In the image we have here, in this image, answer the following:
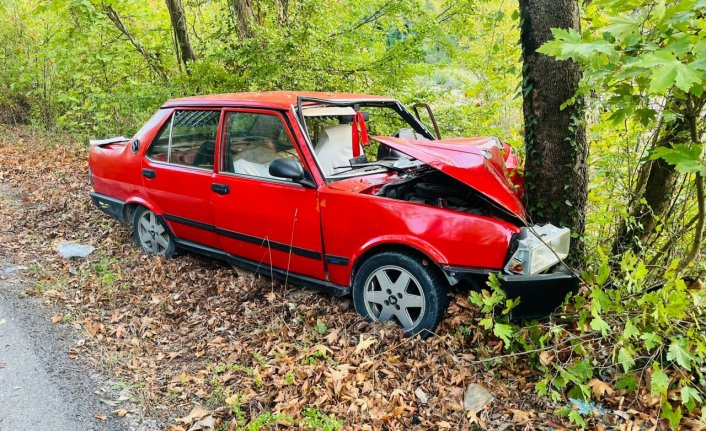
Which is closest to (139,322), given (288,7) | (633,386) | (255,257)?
(255,257)

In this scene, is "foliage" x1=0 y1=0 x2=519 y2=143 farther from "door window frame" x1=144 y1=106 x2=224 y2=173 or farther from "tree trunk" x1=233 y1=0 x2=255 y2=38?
"door window frame" x1=144 y1=106 x2=224 y2=173

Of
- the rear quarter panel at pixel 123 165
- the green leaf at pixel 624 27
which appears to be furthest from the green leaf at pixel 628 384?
the rear quarter panel at pixel 123 165

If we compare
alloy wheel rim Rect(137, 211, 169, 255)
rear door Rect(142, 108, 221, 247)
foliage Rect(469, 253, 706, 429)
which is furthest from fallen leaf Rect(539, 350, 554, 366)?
alloy wheel rim Rect(137, 211, 169, 255)

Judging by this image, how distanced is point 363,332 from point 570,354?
A: 1485 millimetres

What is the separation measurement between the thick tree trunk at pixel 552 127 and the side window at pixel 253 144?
6.44ft

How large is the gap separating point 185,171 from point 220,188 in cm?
57

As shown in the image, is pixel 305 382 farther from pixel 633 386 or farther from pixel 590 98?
pixel 590 98

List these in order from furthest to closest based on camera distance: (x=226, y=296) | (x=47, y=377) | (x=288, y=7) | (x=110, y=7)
A: (x=110, y=7)
(x=288, y=7)
(x=226, y=296)
(x=47, y=377)

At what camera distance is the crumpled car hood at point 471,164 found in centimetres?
332

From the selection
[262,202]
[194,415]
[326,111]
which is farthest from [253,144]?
[194,415]

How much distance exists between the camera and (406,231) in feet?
11.1

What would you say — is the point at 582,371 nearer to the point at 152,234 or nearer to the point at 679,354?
the point at 679,354

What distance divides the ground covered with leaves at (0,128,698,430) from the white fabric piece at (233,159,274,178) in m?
1.09

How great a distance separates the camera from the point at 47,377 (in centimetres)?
346
